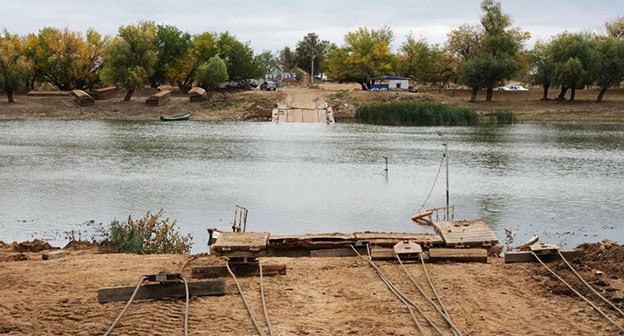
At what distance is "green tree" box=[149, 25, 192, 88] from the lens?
93812 mm

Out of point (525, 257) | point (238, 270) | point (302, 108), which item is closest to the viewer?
point (238, 270)

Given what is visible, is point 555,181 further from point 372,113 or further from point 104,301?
point 372,113

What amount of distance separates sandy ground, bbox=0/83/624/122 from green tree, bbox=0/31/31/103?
1.92 m

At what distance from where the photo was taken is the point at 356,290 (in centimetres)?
1302

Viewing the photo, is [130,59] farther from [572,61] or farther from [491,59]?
[572,61]

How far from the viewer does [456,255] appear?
51.1ft

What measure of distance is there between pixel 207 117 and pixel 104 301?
72030 mm

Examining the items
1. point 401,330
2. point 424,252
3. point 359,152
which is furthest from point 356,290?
point 359,152

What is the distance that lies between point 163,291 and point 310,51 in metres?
145

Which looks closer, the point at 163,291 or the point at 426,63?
the point at 163,291

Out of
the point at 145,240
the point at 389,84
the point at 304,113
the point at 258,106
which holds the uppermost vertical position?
the point at 389,84

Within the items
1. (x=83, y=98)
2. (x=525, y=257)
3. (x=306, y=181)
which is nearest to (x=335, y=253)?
(x=525, y=257)

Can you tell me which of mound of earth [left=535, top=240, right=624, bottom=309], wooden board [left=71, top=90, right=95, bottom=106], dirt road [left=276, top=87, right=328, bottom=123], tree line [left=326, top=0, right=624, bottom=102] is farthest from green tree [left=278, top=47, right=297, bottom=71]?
mound of earth [left=535, top=240, right=624, bottom=309]

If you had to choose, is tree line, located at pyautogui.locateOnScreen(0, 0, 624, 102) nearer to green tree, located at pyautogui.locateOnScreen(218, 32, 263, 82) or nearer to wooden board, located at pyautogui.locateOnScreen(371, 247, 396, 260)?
green tree, located at pyautogui.locateOnScreen(218, 32, 263, 82)
